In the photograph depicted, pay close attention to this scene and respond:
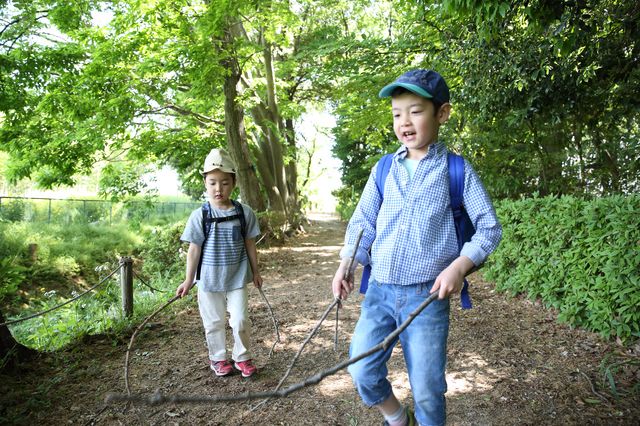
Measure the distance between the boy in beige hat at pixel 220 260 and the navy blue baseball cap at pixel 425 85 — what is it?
1.95 m

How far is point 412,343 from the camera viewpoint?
2018 mm

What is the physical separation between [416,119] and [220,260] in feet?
→ 7.24

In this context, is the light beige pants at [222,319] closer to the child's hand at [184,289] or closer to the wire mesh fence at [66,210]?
the child's hand at [184,289]

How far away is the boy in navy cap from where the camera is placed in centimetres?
196

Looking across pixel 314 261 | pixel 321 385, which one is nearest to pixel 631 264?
pixel 321 385

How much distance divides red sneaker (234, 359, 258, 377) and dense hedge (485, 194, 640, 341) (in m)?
3.40

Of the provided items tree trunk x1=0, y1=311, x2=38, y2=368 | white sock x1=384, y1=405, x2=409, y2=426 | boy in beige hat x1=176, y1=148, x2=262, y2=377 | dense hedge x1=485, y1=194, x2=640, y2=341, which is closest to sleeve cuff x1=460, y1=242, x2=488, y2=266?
white sock x1=384, y1=405, x2=409, y2=426

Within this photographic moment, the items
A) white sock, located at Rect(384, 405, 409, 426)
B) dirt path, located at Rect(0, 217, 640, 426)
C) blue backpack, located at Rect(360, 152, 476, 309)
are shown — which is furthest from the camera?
dirt path, located at Rect(0, 217, 640, 426)

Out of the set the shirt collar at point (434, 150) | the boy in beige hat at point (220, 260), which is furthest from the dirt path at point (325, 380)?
the shirt collar at point (434, 150)

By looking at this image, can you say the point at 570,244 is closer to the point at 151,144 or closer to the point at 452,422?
the point at 452,422

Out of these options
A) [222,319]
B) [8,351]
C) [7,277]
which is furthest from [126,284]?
[222,319]

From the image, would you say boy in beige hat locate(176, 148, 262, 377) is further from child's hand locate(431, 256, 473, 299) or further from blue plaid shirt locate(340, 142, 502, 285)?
child's hand locate(431, 256, 473, 299)

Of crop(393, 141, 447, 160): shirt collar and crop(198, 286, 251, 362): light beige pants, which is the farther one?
crop(198, 286, 251, 362): light beige pants

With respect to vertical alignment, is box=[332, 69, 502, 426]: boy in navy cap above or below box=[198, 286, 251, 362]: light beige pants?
above
